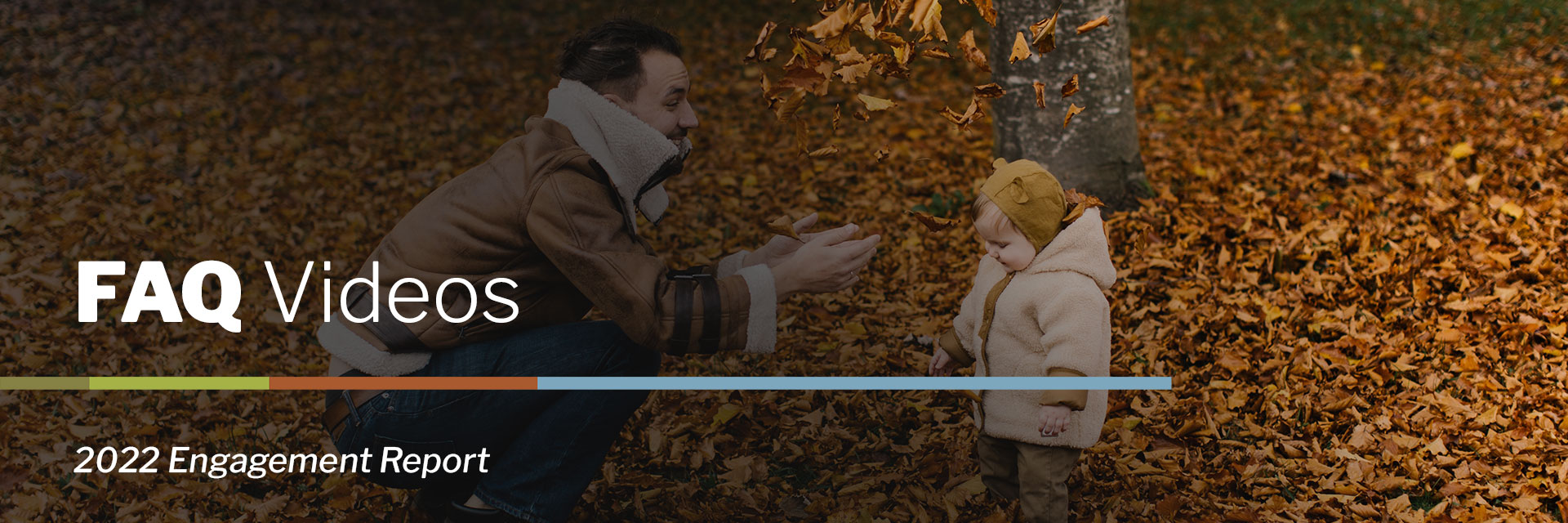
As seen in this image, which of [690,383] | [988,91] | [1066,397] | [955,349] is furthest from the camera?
[690,383]

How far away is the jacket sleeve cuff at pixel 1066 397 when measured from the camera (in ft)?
7.53

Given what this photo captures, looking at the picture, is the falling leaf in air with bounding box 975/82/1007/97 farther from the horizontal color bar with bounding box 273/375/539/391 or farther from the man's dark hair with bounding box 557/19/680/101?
the horizontal color bar with bounding box 273/375/539/391

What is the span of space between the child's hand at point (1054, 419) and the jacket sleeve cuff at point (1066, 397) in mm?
13

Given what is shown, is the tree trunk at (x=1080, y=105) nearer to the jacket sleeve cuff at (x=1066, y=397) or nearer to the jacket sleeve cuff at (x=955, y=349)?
the jacket sleeve cuff at (x=955, y=349)

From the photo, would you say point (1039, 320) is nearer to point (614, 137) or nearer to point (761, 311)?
point (761, 311)

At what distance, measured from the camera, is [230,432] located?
3.78 metres

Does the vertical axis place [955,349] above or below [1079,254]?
below

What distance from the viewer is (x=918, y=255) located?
482 centimetres

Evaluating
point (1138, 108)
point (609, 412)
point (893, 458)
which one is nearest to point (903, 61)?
point (609, 412)

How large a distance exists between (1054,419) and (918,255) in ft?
8.24

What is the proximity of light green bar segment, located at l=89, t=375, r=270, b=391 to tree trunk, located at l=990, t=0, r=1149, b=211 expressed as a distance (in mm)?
3557

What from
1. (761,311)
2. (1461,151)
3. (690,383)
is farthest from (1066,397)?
(1461,151)

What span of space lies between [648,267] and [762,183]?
12.2 ft

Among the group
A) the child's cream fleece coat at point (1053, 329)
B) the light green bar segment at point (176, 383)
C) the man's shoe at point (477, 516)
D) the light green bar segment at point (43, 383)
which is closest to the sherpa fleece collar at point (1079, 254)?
the child's cream fleece coat at point (1053, 329)
